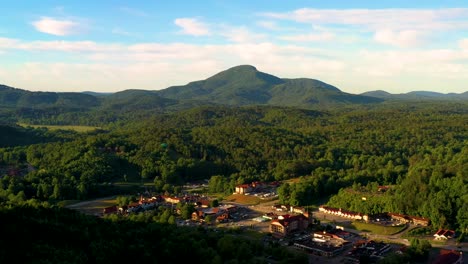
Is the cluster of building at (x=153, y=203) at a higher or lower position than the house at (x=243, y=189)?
lower

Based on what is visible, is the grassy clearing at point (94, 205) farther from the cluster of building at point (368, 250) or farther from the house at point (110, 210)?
the cluster of building at point (368, 250)

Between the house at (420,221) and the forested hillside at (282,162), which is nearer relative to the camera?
the house at (420,221)

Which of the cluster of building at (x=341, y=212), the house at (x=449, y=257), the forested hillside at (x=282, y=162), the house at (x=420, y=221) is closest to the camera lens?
the house at (x=449, y=257)

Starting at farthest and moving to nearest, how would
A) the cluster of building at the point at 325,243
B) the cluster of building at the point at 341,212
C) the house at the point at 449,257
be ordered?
the cluster of building at the point at 341,212
the cluster of building at the point at 325,243
the house at the point at 449,257

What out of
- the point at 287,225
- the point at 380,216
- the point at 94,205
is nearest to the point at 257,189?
the point at 380,216

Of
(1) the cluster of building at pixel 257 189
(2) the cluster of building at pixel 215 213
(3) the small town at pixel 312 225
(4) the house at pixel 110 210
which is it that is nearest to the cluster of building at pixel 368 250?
(3) the small town at pixel 312 225

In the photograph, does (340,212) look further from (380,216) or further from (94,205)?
(94,205)
